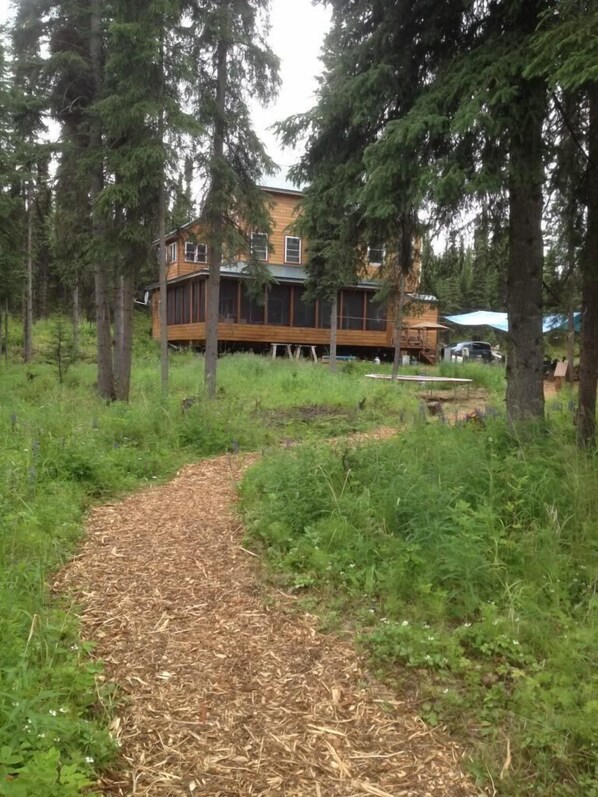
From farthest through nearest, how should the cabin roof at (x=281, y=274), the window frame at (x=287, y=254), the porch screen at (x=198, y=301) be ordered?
the window frame at (x=287, y=254)
the porch screen at (x=198, y=301)
the cabin roof at (x=281, y=274)

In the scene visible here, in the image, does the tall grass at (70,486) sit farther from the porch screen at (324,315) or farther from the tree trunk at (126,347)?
the porch screen at (324,315)

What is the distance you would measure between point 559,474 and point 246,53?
1099 centimetres

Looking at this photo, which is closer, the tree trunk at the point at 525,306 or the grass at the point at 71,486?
the grass at the point at 71,486

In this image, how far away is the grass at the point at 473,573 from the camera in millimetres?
2492

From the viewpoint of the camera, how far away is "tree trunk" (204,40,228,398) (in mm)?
11802

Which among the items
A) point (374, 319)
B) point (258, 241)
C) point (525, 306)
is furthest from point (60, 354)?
point (525, 306)

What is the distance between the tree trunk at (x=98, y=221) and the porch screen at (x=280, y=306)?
13087 mm

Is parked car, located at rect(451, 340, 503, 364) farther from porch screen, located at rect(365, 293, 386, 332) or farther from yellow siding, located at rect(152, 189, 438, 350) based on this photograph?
porch screen, located at rect(365, 293, 386, 332)

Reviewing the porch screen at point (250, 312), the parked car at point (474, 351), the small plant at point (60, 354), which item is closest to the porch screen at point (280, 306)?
the porch screen at point (250, 312)

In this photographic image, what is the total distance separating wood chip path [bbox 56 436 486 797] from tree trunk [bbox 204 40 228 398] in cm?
780

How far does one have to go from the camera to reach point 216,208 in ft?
38.9

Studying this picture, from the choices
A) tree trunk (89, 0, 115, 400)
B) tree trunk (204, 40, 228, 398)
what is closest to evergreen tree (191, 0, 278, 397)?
tree trunk (204, 40, 228, 398)

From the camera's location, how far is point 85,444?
653cm

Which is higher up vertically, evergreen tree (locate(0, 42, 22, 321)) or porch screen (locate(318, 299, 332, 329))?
evergreen tree (locate(0, 42, 22, 321))
